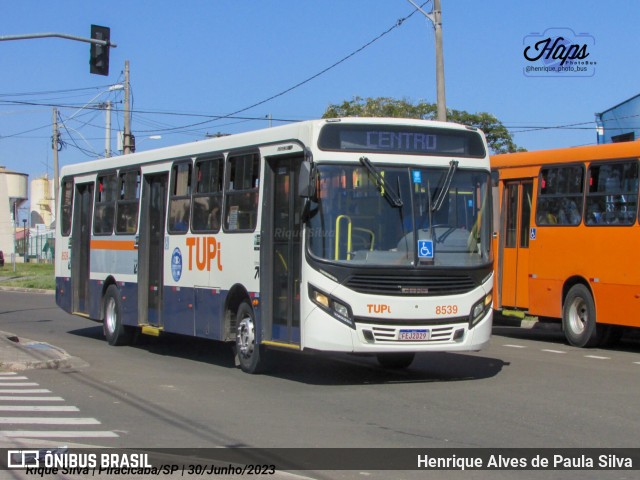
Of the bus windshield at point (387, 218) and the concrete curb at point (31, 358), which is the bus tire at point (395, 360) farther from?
the concrete curb at point (31, 358)

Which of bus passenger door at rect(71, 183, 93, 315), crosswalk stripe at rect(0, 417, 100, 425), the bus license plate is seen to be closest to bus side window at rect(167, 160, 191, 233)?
bus passenger door at rect(71, 183, 93, 315)

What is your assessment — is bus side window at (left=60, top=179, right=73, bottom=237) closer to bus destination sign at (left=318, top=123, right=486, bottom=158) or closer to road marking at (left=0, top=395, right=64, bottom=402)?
road marking at (left=0, top=395, right=64, bottom=402)

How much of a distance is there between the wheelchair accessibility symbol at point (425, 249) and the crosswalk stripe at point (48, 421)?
14.6ft

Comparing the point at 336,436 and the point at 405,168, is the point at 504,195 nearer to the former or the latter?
the point at 405,168

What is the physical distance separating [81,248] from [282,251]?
8.09m

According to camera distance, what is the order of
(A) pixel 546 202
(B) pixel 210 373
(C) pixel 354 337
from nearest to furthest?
(C) pixel 354 337 → (B) pixel 210 373 → (A) pixel 546 202

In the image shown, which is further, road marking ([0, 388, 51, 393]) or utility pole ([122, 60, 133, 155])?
utility pole ([122, 60, 133, 155])

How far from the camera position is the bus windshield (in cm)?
1171

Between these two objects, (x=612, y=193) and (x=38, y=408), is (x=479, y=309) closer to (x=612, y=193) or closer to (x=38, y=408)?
(x=612, y=193)

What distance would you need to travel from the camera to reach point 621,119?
38.8m

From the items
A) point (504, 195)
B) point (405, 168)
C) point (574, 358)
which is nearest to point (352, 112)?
point (504, 195)

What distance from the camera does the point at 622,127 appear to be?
126 feet

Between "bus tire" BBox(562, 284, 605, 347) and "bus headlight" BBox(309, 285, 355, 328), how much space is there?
690 cm

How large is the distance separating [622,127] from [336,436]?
32445mm
